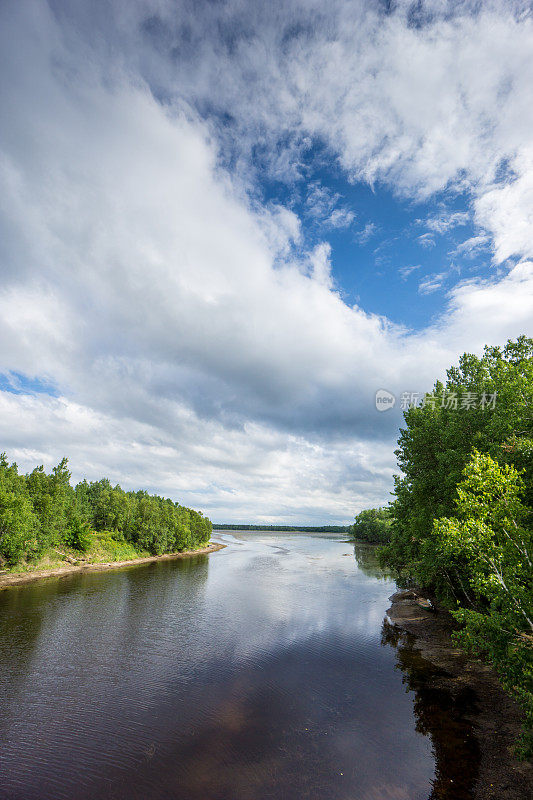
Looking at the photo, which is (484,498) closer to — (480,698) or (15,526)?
(480,698)

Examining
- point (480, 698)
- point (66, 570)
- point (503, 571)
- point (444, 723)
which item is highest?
point (503, 571)

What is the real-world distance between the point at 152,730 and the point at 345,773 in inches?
412

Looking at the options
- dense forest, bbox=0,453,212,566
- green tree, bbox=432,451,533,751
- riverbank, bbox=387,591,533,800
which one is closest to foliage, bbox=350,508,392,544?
dense forest, bbox=0,453,212,566

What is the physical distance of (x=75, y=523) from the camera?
85.0 meters

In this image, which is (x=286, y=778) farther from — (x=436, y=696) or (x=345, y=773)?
(x=436, y=696)

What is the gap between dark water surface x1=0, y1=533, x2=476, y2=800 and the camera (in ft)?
52.7

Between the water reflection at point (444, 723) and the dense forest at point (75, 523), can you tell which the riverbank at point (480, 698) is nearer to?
the water reflection at point (444, 723)

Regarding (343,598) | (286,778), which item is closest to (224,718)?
(286,778)

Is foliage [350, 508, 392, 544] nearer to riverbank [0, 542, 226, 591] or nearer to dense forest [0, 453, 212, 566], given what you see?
dense forest [0, 453, 212, 566]

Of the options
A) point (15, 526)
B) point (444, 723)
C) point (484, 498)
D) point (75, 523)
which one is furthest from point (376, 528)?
point (484, 498)

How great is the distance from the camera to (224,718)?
69.4 feet

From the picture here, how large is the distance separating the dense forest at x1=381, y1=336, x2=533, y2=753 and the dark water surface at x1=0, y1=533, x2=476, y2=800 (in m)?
6.90

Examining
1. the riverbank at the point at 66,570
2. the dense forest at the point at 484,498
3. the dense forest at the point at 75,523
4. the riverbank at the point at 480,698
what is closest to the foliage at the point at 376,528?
the dense forest at the point at 75,523

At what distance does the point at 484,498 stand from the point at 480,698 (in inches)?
669
